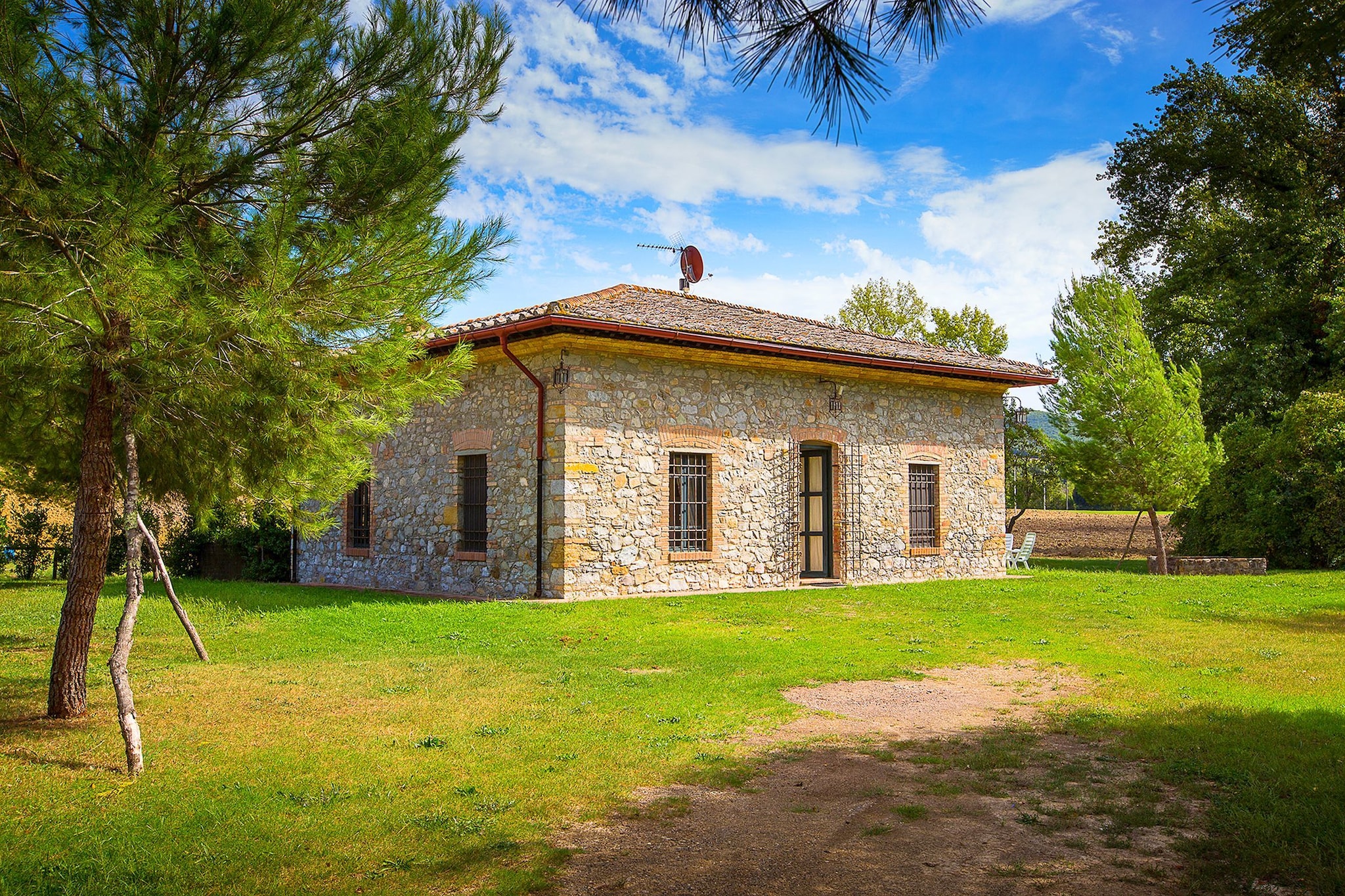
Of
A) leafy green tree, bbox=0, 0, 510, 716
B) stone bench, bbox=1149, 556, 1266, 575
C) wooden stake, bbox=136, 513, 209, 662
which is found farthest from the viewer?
stone bench, bbox=1149, 556, 1266, 575

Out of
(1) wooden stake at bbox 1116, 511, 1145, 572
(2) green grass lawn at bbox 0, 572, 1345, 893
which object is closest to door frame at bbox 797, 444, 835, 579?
(2) green grass lawn at bbox 0, 572, 1345, 893

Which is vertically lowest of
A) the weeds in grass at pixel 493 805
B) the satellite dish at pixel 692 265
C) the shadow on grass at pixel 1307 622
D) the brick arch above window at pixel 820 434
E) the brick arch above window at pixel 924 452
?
the weeds in grass at pixel 493 805

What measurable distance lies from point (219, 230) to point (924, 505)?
13479 millimetres

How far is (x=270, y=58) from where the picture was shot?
216 inches

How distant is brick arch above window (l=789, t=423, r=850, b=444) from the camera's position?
14.9 metres

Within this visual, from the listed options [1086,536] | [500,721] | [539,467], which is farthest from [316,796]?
[1086,536]

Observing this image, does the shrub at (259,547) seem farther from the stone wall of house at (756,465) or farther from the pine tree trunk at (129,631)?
the pine tree trunk at (129,631)

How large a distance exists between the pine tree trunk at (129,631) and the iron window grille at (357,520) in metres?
10.3

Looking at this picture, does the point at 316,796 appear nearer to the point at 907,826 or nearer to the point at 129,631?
the point at 129,631

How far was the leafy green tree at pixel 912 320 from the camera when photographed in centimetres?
3300

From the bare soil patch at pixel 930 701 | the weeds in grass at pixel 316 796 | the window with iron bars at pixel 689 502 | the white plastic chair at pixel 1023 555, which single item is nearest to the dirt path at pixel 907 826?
the bare soil patch at pixel 930 701

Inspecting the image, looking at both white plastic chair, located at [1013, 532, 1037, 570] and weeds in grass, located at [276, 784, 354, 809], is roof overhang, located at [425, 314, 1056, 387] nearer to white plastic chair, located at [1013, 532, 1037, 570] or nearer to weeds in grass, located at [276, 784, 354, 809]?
Result: white plastic chair, located at [1013, 532, 1037, 570]

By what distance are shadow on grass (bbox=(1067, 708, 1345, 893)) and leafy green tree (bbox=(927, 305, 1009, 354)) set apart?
2808 centimetres

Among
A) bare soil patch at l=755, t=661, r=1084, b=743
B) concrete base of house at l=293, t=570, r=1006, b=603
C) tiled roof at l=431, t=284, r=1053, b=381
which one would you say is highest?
tiled roof at l=431, t=284, r=1053, b=381
